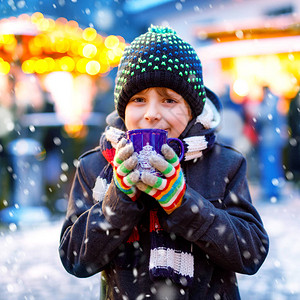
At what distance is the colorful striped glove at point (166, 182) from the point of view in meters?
1.29

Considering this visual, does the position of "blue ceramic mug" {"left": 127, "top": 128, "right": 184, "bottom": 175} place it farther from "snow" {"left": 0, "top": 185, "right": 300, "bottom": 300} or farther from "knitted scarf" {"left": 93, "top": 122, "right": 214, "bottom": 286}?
"snow" {"left": 0, "top": 185, "right": 300, "bottom": 300}

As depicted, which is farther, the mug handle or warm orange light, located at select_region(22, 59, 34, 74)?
warm orange light, located at select_region(22, 59, 34, 74)

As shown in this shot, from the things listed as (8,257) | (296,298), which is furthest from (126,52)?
(8,257)

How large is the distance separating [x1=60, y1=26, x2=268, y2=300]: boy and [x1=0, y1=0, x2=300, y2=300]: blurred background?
2148mm

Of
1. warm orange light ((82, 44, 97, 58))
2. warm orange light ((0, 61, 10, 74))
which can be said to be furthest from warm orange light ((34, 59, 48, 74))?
warm orange light ((82, 44, 97, 58))

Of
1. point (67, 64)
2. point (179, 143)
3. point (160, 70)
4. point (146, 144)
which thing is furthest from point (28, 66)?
point (146, 144)

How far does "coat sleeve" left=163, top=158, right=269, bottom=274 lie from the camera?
4.57ft

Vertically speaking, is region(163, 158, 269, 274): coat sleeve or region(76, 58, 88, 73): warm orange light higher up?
region(163, 158, 269, 274): coat sleeve

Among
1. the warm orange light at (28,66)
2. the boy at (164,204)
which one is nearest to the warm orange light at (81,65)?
the warm orange light at (28,66)

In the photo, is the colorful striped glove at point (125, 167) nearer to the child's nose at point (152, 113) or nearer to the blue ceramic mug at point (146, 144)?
the blue ceramic mug at point (146, 144)

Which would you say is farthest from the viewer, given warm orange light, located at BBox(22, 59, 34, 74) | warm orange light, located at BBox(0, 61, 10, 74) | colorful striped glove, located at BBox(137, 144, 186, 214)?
warm orange light, located at BBox(22, 59, 34, 74)

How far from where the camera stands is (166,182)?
4.30 ft

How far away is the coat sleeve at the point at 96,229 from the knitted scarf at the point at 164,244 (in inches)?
2.3

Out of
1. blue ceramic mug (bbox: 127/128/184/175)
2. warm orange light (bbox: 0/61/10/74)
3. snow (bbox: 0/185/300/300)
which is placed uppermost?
blue ceramic mug (bbox: 127/128/184/175)
